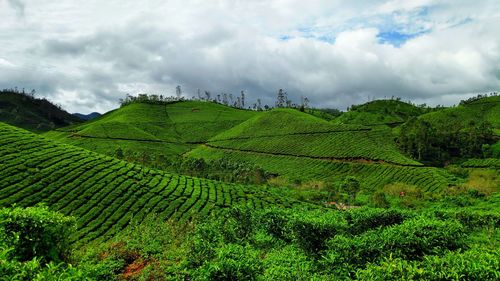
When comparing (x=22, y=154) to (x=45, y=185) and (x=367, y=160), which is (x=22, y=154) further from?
(x=367, y=160)

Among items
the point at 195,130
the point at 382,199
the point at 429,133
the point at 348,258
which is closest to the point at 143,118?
the point at 195,130

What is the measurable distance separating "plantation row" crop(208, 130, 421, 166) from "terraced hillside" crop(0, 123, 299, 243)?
5479cm

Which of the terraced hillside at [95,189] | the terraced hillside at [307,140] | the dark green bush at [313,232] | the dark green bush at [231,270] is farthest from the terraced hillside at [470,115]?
the dark green bush at [231,270]

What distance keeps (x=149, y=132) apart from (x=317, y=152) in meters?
83.8

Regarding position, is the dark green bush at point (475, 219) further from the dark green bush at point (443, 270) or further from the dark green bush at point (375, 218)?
the dark green bush at point (443, 270)

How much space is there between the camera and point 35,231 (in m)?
14.1

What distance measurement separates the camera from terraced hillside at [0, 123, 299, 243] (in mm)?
45219

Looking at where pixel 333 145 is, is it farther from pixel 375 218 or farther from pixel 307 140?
pixel 375 218

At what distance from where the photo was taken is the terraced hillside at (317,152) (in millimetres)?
95688

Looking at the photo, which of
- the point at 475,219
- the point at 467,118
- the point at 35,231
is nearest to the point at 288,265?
the point at 35,231

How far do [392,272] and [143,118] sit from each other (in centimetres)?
18364

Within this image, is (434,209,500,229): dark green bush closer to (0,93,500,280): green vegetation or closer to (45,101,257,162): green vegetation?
(0,93,500,280): green vegetation

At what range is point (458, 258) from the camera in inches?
526

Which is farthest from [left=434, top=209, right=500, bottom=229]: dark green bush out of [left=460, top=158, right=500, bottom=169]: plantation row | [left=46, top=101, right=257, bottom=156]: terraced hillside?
[left=46, top=101, right=257, bottom=156]: terraced hillside
